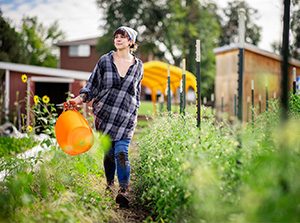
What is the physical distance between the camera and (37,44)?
1925 inches

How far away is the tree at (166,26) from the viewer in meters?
37.0

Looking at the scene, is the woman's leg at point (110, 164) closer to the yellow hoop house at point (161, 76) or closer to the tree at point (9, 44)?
the yellow hoop house at point (161, 76)

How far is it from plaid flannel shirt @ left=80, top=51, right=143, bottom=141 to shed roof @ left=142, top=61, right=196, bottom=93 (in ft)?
40.5

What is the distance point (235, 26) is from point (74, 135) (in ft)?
146

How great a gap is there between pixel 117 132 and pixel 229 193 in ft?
6.70

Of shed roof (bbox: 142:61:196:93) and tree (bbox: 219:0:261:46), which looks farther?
tree (bbox: 219:0:261:46)

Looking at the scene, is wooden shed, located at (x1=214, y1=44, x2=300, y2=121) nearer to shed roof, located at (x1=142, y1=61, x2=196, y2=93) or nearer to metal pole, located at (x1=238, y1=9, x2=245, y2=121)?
shed roof, located at (x1=142, y1=61, x2=196, y2=93)

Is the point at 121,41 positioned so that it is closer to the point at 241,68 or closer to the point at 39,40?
the point at 241,68

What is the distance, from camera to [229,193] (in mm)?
3416

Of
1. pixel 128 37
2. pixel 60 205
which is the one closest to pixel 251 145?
pixel 60 205

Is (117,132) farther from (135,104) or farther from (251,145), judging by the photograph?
(251,145)

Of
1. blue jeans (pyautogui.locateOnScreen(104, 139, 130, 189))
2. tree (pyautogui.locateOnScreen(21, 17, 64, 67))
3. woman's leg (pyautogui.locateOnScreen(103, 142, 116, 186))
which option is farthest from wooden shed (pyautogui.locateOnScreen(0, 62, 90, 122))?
tree (pyautogui.locateOnScreen(21, 17, 64, 67))

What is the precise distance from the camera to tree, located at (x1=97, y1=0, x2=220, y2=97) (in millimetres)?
36969

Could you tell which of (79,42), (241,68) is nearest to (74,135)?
(241,68)
